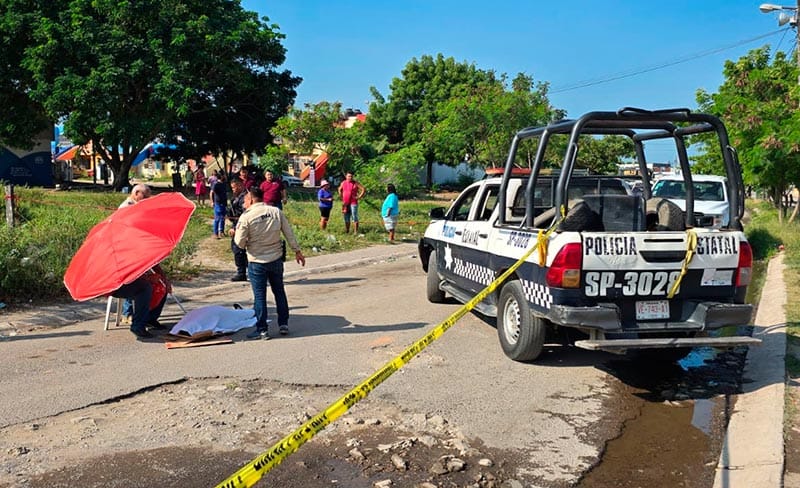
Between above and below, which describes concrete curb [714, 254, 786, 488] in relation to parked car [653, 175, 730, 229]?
below

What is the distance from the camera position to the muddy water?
454cm

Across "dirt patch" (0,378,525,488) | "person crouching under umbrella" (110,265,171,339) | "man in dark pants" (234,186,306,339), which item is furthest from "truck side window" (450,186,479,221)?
"dirt patch" (0,378,525,488)

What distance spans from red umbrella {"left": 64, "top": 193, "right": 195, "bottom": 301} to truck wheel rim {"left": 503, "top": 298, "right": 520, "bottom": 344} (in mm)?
3400

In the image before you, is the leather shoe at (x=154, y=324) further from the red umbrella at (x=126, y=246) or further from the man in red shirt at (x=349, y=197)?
the man in red shirt at (x=349, y=197)

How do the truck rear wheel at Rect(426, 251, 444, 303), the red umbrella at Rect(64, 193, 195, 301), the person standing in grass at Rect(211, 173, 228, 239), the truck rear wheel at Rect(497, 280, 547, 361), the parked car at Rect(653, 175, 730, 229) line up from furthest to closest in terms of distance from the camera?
the person standing in grass at Rect(211, 173, 228, 239), the parked car at Rect(653, 175, 730, 229), the truck rear wheel at Rect(426, 251, 444, 303), the red umbrella at Rect(64, 193, 195, 301), the truck rear wheel at Rect(497, 280, 547, 361)

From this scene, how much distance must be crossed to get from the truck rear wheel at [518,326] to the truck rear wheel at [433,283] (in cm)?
267

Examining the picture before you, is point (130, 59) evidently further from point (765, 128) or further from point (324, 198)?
point (765, 128)

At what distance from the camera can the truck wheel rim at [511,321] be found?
686cm

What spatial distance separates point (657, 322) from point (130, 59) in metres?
26.3

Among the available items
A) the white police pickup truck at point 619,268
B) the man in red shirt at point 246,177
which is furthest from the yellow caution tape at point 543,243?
the man in red shirt at point 246,177

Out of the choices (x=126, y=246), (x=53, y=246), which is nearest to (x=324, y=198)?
(x=53, y=246)

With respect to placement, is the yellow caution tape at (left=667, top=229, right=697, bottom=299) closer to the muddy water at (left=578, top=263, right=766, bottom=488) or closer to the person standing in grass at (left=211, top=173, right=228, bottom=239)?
the muddy water at (left=578, top=263, right=766, bottom=488)

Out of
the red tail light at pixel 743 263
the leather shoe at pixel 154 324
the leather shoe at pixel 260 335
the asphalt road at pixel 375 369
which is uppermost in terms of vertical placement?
the red tail light at pixel 743 263

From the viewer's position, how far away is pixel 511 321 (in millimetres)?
6961
